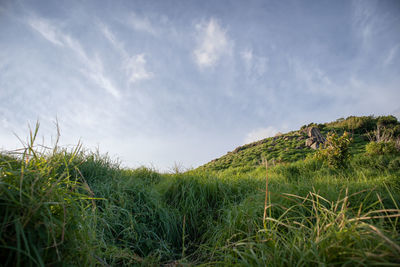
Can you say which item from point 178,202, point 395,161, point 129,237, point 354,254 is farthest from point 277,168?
point 354,254

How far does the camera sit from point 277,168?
19.8 ft

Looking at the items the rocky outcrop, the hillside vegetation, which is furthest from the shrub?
the rocky outcrop

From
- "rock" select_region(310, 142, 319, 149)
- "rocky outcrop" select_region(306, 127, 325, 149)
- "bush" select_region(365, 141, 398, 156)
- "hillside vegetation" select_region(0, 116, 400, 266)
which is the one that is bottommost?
"hillside vegetation" select_region(0, 116, 400, 266)

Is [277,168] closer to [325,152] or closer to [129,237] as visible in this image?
[325,152]

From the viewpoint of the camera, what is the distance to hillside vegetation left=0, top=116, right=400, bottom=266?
93 centimetres

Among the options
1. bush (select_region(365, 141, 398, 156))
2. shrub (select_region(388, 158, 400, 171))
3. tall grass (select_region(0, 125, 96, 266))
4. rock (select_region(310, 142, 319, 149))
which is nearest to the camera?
tall grass (select_region(0, 125, 96, 266))

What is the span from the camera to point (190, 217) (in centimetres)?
307

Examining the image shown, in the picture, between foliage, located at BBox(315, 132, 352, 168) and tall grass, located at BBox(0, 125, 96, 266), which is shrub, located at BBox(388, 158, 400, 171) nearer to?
foliage, located at BBox(315, 132, 352, 168)

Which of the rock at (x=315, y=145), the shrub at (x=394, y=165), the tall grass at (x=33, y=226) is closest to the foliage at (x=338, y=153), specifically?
the shrub at (x=394, y=165)

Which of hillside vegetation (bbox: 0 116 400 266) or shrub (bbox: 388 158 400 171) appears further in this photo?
shrub (bbox: 388 158 400 171)

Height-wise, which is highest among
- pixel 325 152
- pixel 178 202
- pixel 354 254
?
pixel 325 152

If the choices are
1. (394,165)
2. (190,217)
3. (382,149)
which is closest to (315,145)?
(382,149)

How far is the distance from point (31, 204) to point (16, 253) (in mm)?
197

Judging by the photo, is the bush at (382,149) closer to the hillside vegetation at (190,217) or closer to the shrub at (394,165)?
the hillside vegetation at (190,217)
